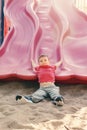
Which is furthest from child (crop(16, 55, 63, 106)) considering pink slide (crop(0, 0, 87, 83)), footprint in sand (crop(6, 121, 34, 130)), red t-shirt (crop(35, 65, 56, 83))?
footprint in sand (crop(6, 121, 34, 130))

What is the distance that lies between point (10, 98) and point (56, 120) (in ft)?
2.54

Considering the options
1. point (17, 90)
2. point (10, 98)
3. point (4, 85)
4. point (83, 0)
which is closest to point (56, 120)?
point (10, 98)

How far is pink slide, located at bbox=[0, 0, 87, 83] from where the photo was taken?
3.09 metres

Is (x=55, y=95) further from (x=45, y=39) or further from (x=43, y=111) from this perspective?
(x=45, y=39)

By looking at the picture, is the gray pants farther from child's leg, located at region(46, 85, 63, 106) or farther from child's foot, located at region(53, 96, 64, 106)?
child's foot, located at region(53, 96, 64, 106)

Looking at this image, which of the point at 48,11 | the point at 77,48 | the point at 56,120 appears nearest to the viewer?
the point at 56,120

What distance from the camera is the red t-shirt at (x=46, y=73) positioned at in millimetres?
2793

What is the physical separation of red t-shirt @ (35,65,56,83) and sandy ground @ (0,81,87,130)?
171 millimetres

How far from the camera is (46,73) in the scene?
9.30 feet

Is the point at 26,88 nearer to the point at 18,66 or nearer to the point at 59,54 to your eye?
the point at 18,66

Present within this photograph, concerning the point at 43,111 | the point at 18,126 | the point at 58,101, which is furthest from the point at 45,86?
the point at 18,126

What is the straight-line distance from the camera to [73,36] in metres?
3.81

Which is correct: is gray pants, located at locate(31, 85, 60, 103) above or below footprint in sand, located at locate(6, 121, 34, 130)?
below

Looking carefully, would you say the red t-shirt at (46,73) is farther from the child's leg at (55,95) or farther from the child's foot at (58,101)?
the child's foot at (58,101)
